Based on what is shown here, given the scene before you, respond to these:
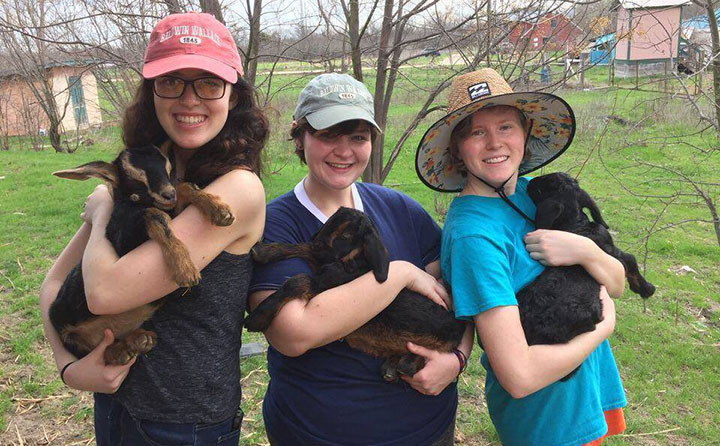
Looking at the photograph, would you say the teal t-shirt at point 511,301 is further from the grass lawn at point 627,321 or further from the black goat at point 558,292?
the grass lawn at point 627,321

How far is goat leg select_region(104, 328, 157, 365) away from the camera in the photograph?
6.97ft

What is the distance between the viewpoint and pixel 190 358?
214cm

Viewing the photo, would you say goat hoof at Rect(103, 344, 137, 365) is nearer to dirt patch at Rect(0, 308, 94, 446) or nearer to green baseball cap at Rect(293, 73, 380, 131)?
green baseball cap at Rect(293, 73, 380, 131)

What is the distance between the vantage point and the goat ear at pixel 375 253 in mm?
Result: 2236

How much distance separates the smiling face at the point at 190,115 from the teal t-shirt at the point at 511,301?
1.14 meters

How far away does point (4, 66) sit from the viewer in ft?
53.2

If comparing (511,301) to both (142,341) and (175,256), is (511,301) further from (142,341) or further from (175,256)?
(142,341)

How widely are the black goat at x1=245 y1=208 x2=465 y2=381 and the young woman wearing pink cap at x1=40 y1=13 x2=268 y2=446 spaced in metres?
0.17

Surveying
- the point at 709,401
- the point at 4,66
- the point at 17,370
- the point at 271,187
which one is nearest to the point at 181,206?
the point at 17,370

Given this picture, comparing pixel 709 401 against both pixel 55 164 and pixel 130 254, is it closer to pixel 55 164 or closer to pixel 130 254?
pixel 130 254

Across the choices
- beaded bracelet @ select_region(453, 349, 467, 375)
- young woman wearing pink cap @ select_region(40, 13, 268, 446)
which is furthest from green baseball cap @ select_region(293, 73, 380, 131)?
beaded bracelet @ select_region(453, 349, 467, 375)

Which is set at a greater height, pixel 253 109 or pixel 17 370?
pixel 253 109

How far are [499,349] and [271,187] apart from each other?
29.5 ft

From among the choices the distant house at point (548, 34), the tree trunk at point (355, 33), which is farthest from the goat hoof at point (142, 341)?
the distant house at point (548, 34)
